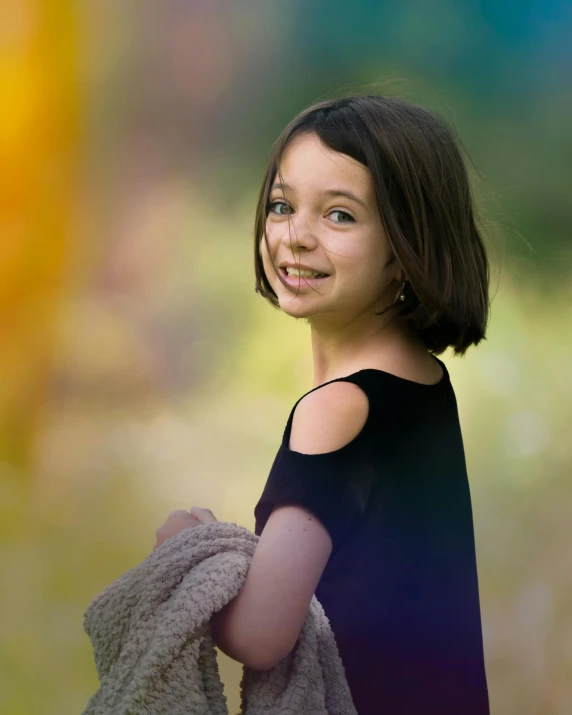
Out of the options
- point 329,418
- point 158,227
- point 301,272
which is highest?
point 158,227

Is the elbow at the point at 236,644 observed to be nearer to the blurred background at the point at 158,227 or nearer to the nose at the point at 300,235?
the nose at the point at 300,235

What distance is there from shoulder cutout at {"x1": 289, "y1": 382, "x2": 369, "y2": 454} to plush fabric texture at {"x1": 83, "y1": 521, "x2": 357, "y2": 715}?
0.08m

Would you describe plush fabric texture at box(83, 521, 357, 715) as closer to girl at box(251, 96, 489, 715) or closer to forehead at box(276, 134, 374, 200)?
girl at box(251, 96, 489, 715)

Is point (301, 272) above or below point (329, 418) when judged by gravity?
above

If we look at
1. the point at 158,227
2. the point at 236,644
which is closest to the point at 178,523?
the point at 236,644

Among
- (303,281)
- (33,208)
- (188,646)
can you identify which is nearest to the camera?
(188,646)

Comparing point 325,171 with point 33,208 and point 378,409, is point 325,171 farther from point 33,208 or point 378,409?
point 33,208

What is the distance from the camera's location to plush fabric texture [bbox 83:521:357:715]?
0.54 m

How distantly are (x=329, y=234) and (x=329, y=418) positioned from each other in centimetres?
14

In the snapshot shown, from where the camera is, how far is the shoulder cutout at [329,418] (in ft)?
1.91

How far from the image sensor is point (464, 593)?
0.69 metres

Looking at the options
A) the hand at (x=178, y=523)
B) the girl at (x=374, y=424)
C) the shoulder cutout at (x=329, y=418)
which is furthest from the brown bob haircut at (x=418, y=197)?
the hand at (x=178, y=523)

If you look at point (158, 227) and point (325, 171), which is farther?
point (158, 227)

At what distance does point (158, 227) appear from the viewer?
1028mm
